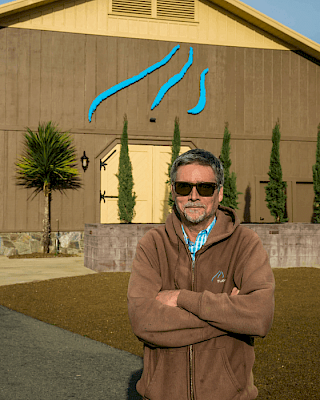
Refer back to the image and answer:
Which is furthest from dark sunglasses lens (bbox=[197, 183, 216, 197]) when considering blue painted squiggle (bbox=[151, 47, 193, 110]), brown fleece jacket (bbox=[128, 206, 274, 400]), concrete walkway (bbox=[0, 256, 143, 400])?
blue painted squiggle (bbox=[151, 47, 193, 110])

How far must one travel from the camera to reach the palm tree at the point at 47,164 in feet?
55.3

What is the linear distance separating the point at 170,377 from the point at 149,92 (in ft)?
56.9

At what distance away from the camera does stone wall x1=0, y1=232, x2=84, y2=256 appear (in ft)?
56.9

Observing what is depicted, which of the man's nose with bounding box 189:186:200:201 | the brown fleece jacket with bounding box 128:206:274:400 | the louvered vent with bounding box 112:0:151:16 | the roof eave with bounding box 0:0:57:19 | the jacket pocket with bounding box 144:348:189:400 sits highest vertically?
the louvered vent with bounding box 112:0:151:16

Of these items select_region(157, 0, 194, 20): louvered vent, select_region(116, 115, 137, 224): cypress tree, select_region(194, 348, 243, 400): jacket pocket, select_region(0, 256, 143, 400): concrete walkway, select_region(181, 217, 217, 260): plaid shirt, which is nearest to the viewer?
select_region(194, 348, 243, 400): jacket pocket

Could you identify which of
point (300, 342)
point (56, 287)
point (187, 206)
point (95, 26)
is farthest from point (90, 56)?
point (187, 206)

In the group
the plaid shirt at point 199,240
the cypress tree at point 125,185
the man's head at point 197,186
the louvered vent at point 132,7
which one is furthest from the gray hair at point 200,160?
the louvered vent at point 132,7

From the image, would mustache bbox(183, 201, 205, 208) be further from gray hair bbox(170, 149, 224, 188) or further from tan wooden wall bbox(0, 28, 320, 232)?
tan wooden wall bbox(0, 28, 320, 232)

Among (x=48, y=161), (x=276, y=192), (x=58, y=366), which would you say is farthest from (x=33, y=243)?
(x=58, y=366)

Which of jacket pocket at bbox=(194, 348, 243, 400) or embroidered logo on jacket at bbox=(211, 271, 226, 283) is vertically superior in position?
embroidered logo on jacket at bbox=(211, 271, 226, 283)

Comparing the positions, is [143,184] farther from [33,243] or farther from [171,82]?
[33,243]

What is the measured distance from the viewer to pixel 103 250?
12359 mm

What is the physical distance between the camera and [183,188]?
98.3 inches

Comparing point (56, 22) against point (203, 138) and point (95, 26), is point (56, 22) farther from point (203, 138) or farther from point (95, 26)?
point (203, 138)
